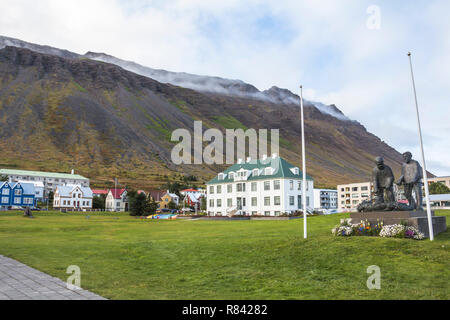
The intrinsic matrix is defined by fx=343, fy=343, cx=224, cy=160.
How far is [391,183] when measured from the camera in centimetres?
1798

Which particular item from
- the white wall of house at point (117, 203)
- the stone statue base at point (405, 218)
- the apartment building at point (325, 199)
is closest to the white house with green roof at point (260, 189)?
the stone statue base at point (405, 218)

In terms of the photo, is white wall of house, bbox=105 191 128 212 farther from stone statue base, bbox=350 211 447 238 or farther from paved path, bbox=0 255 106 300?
paved path, bbox=0 255 106 300

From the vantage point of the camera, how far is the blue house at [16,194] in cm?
10688

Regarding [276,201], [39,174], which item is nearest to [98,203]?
[39,174]

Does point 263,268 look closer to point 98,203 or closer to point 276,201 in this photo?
point 276,201

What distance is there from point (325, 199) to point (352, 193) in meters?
14.0

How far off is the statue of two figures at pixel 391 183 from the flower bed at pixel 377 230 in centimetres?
144

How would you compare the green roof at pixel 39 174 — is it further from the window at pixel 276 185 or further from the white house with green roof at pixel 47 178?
the window at pixel 276 185

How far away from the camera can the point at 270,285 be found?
9.80 m

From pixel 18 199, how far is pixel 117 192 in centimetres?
3119

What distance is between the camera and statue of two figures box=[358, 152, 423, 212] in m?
17.7
